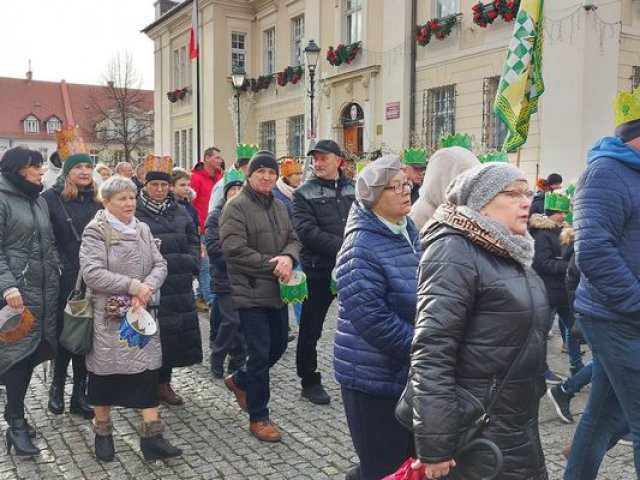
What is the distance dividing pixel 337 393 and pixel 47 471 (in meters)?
2.33

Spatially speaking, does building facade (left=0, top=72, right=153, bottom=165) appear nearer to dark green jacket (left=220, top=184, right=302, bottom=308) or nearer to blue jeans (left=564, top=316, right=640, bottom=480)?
dark green jacket (left=220, top=184, right=302, bottom=308)

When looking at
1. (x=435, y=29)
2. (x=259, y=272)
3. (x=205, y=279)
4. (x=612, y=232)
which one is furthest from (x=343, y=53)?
(x=612, y=232)

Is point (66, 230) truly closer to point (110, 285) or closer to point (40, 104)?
point (110, 285)

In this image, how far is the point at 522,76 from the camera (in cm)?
663

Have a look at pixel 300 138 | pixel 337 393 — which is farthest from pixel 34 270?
pixel 300 138

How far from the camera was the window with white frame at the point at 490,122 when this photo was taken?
14.1 m

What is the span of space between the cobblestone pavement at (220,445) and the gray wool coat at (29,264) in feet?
2.23

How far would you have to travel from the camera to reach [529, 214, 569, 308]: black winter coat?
562 centimetres

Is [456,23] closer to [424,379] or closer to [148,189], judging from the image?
[148,189]

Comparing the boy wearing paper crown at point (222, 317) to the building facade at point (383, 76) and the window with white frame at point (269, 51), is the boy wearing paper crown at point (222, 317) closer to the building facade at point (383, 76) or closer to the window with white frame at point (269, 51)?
the building facade at point (383, 76)

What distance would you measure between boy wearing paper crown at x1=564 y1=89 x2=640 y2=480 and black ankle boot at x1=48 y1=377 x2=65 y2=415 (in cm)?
380

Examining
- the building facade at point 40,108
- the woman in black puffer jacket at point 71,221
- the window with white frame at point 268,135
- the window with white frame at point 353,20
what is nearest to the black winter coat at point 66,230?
the woman in black puffer jacket at point 71,221

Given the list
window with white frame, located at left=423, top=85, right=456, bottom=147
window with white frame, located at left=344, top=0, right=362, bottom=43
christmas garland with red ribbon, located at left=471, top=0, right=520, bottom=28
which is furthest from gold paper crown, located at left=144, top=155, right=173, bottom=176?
window with white frame, located at left=344, top=0, right=362, bottom=43

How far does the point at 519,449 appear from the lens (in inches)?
88.2
